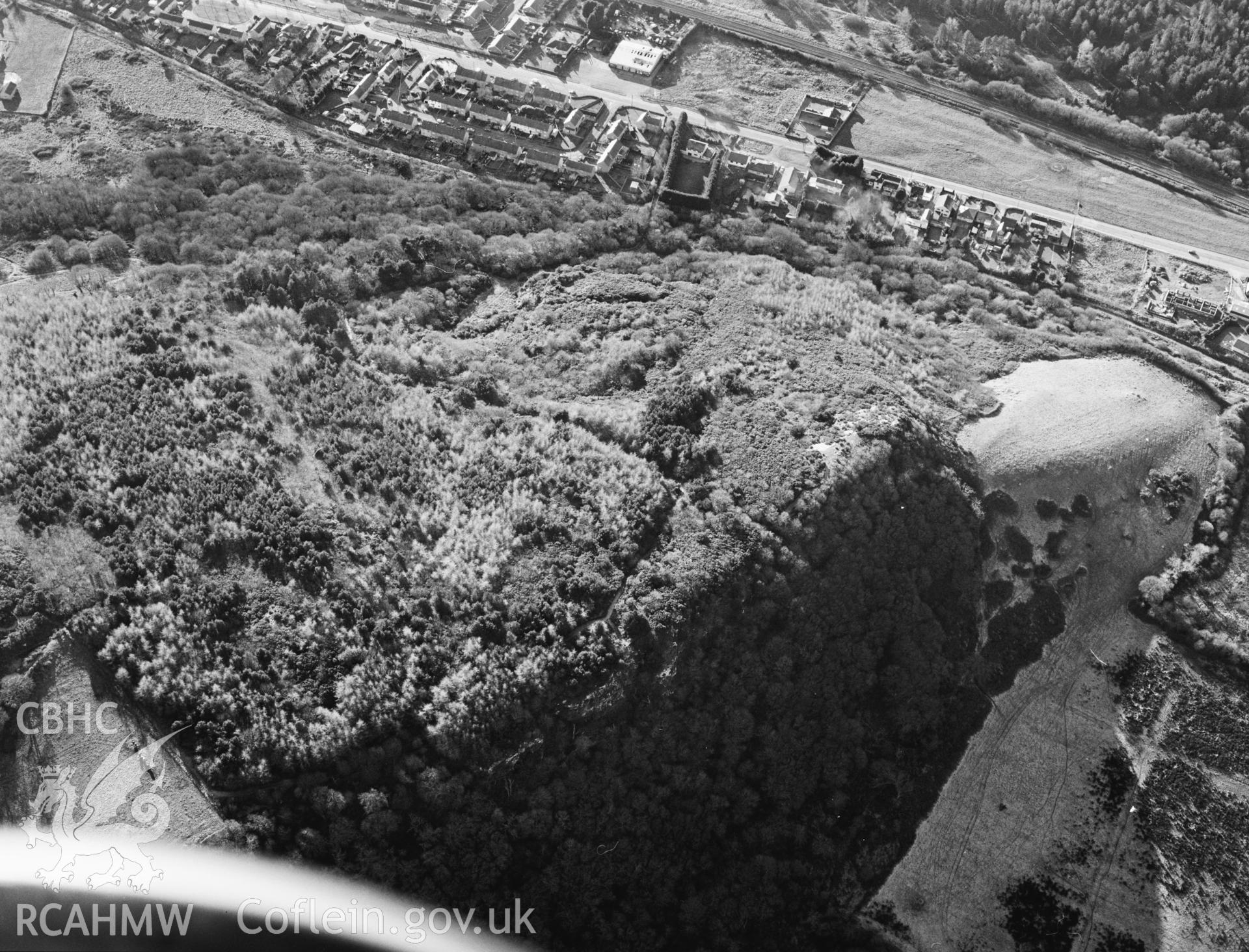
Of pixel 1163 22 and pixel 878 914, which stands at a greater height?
pixel 1163 22

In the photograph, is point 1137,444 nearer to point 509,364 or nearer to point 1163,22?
point 509,364

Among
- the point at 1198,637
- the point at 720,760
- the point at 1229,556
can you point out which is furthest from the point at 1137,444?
the point at 720,760

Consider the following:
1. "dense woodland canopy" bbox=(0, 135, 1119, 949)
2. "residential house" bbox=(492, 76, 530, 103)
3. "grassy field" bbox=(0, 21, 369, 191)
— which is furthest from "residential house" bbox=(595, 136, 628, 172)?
"grassy field" bbox=(0, 21, 369, 191)

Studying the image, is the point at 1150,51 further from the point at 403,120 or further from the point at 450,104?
the point at 403,120

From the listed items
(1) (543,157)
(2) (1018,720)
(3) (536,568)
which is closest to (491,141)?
(1) (543,157)

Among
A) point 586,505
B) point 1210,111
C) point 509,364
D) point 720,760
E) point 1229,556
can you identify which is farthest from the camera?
point 1210,111

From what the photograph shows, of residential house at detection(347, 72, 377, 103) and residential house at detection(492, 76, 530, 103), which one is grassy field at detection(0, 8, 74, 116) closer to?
residential house at detection(347, 72, 377, 103)

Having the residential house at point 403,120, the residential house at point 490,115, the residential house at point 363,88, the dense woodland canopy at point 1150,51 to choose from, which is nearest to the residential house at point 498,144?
the residential house at point 490,115
